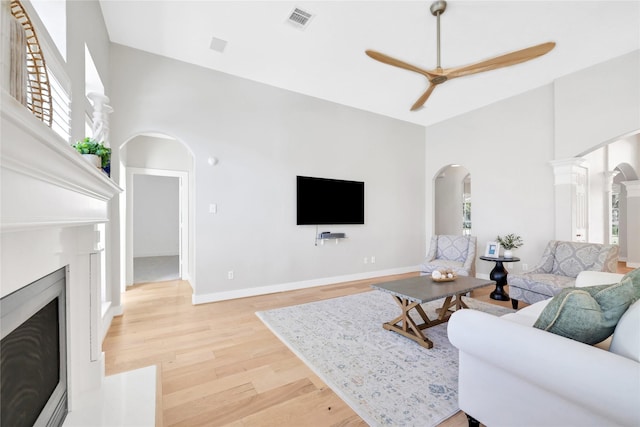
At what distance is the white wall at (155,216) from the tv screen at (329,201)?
5679mm

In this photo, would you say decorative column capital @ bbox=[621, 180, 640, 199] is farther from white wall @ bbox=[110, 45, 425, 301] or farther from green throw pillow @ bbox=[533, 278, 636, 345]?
green throw pillow @ bbox=[533, 278, 636, 345]

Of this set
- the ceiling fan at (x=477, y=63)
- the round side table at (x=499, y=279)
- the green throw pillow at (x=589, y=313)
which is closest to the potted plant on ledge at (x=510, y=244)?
the round side table at (x=499, y=279)

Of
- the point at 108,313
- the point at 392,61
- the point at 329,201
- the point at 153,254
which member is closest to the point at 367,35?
the point at 392,61

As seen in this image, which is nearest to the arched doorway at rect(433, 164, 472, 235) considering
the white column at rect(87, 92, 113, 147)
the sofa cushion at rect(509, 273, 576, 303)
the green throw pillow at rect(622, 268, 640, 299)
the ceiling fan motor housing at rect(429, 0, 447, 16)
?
the sofa cushion at rect(509, 273, 576, 303)

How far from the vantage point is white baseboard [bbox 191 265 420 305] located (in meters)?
3.70

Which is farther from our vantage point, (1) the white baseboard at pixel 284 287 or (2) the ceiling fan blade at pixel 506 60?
(1) the white baseboard at pixel 284 287

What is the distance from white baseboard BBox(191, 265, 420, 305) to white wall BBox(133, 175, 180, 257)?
5213 mm

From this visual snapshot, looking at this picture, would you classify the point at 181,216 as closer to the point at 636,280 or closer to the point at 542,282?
the point at 542,282

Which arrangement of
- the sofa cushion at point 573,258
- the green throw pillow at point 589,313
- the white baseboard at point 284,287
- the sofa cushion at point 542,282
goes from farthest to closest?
1. the white baseboard at point 284,287
2. the sofa cushion at point 573,258
3. the sofa cushion at point 542,282
4. the green throw pillow at point 589,313

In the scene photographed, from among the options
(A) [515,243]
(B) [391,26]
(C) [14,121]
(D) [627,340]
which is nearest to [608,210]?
(A) [515,243]

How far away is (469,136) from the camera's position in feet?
16.9

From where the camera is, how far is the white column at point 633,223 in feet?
20.2

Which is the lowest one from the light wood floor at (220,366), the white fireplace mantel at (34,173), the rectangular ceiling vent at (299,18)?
the light wood floor at (220,366)

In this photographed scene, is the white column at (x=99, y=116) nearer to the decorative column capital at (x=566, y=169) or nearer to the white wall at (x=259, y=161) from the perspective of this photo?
the white wall at (x=259, y=161)
